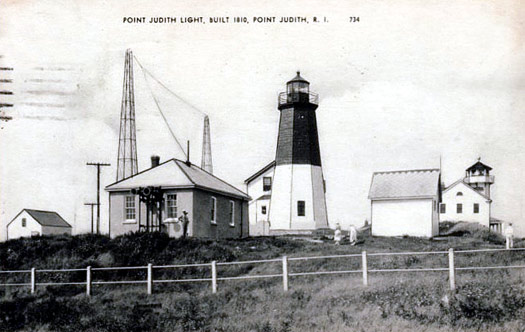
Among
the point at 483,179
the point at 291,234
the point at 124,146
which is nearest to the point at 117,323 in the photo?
the point at 124,146

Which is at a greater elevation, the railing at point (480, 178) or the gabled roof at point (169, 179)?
the railing at point (480, 178)

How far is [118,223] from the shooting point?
2536 cm

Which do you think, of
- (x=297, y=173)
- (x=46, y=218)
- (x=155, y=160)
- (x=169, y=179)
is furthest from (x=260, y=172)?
(x=46, y=218)

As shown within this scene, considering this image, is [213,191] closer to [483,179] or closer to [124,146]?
[124,146]

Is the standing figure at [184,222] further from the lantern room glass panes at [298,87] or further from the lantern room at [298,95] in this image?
the lantern room at [298,95]

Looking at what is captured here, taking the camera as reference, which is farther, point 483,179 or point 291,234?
point 483,179

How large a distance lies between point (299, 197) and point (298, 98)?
621cm

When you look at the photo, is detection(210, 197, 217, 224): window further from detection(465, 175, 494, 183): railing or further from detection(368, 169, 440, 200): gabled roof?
detection(465, 175, 494, 183): railing

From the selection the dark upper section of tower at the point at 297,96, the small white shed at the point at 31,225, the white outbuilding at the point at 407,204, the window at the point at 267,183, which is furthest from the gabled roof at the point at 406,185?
the small white shed at the point at 31,225

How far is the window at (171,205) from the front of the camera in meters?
24.9

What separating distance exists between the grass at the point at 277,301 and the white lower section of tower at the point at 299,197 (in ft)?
42.9

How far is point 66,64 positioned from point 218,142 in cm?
718

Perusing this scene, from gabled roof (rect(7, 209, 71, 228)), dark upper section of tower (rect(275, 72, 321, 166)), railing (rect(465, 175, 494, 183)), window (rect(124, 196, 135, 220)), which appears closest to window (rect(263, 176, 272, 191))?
Result: dark upper section of tower (rect(275, 72, 321, 166))

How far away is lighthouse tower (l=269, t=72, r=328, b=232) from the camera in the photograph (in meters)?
33.4
